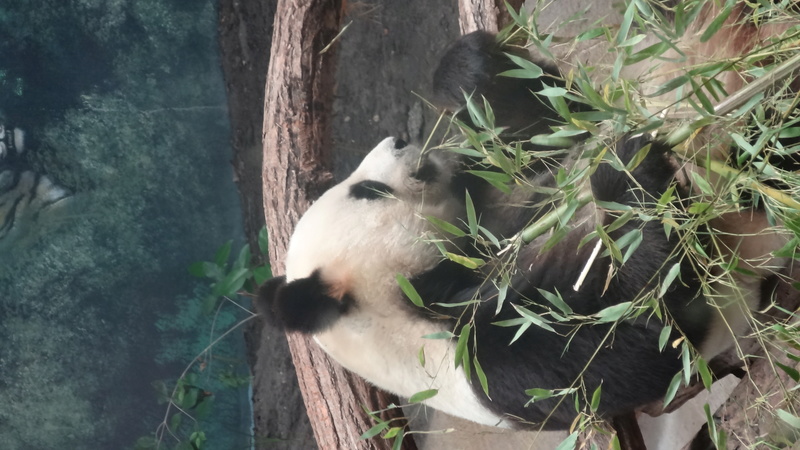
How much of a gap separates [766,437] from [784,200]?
1.83ft

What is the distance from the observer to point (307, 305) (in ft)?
5.08

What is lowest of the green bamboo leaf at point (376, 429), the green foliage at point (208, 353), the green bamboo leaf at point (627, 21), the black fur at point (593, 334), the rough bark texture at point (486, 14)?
the green foliage at point (208, 353)

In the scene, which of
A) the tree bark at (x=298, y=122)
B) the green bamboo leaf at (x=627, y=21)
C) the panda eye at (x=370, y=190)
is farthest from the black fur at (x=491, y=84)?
the green bamboo leaf at (x=627, y=21)

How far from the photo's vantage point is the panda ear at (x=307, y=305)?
1.55m

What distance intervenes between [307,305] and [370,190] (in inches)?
13.2

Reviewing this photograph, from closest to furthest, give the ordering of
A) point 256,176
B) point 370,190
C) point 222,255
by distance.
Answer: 1. point 370,190
2. point 222,255
3. point 256,176

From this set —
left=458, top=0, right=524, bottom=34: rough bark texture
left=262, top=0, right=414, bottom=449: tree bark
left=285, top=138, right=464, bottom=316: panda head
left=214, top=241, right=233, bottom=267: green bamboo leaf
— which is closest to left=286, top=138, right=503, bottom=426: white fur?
left=285, top=138, right=464, bottom=316: panda head


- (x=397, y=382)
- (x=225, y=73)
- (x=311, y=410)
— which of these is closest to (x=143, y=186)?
(x=225, y=73)

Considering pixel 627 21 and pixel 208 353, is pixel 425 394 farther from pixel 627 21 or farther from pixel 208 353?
pixel 208 353

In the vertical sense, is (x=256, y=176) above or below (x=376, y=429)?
above

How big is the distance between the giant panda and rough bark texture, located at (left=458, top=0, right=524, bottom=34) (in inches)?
15.5

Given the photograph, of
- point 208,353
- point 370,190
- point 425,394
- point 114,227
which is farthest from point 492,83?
point 208,353

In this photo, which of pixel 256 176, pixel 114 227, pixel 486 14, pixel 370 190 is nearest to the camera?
pixel 370 190

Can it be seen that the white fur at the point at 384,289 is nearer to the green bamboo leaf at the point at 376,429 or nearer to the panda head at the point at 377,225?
the panda head at the point at 377,225
